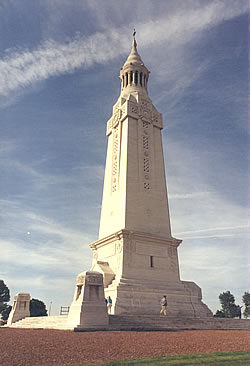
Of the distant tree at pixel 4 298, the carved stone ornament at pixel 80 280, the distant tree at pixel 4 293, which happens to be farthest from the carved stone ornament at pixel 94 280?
the distant tree at pixel 4 293

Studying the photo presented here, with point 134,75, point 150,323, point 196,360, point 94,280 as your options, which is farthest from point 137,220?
point 196,360

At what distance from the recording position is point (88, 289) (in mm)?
17000

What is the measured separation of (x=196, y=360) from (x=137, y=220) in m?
20.8

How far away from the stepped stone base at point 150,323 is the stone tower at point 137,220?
338cm

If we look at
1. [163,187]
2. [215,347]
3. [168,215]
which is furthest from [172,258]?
[215,347]

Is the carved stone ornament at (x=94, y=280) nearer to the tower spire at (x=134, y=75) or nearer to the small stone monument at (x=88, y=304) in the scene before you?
the small stone monument at (x=88, y=304)

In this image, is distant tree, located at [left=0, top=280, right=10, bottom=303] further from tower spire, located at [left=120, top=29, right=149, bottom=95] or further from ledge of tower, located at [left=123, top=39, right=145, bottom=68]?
ledge of tower, located at [left=123, top=39, right=145, bottom=68]

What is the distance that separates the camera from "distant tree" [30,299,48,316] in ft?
135

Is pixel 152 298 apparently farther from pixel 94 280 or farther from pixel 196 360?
pixel 196 360

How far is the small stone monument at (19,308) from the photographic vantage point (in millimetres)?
25513

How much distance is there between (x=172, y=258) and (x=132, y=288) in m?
6.12

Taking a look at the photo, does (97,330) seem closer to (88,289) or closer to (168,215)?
(88,289)

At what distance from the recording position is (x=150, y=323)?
18.4 metres

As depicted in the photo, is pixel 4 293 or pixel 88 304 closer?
pixel 88 304
